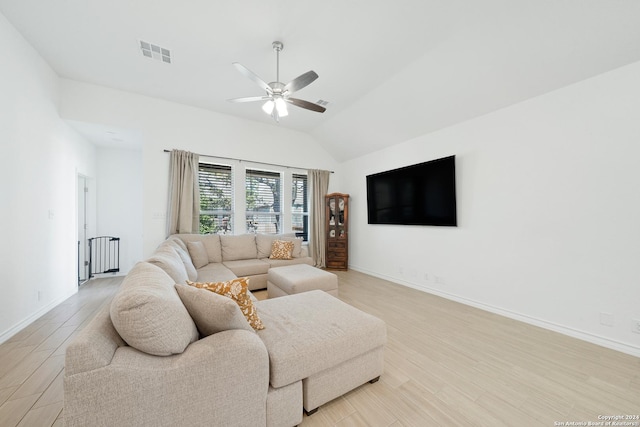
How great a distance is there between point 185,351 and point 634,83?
417 centimetres

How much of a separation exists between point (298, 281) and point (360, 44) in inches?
113

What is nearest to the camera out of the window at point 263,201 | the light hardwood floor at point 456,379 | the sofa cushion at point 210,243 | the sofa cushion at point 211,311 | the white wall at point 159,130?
the sofa cushion at point 211,311

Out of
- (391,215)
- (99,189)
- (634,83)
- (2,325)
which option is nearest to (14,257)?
(2,325)

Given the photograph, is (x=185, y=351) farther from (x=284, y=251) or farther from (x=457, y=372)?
(x=284, y=251)

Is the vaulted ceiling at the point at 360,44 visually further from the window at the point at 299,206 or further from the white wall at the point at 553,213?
the window at the point at 299,206

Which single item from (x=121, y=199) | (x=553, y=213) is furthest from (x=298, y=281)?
(x=121, y=199)

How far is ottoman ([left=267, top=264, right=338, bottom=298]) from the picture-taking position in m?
3.02

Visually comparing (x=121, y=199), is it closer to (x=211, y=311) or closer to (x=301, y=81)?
(x=301, y=81)

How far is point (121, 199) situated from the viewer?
4.95 meters

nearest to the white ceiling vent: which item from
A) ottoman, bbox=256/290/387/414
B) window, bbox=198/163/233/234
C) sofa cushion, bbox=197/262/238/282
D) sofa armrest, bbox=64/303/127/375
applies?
window, bbox=198/163/233/234

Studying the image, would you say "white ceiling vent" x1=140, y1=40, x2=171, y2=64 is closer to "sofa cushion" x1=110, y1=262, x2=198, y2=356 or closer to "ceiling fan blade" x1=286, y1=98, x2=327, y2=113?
"ceiling fan blade" x1=286, y1=98, x2=327, y2=113

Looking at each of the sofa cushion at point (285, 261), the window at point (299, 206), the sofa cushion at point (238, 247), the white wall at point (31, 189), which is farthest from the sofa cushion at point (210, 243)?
the window at point (299, 206)

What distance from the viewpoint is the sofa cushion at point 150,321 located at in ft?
3.35

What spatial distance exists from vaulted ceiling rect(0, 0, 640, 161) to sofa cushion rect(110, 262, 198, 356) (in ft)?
8.35
